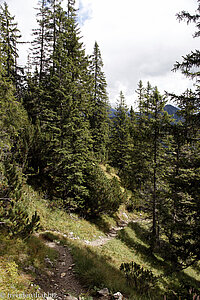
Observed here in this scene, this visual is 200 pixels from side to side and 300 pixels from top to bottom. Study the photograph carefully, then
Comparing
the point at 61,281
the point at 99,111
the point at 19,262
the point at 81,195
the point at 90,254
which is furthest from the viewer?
the point at 99,111

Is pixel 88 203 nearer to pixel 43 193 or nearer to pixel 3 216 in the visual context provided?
pixel 43 193

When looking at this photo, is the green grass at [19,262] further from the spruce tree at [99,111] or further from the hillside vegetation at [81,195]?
the spruce tree at [99,111]

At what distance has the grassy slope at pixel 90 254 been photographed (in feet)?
17.2

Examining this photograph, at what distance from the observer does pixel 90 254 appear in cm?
804

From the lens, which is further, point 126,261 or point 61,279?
point 126,261

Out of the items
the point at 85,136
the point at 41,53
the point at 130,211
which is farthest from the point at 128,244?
the point at 41,53

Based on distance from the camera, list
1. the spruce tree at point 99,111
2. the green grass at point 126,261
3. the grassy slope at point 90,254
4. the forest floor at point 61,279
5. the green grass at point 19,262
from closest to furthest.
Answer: the green grass at point 19,262, the forest floor at point 61,279, the grassy slope at point 90,254, the green grass at point 126,261, the spruce tree at point 99,111

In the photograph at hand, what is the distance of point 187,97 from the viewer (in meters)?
7.90

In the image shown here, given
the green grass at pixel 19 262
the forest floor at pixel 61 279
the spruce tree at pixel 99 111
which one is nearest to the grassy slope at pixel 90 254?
the green grass at pixel 19 262

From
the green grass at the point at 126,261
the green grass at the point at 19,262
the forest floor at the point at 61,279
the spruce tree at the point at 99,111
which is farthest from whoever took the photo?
the spruce tree at the point at 99,111

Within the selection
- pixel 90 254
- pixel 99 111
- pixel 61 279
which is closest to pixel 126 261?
pixel 90 254

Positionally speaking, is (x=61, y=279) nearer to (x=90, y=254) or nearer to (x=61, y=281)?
(x=61, y=281)

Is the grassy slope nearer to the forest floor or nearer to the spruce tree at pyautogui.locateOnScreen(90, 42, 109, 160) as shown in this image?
the forest floor

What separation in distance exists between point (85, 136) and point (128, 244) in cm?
932
